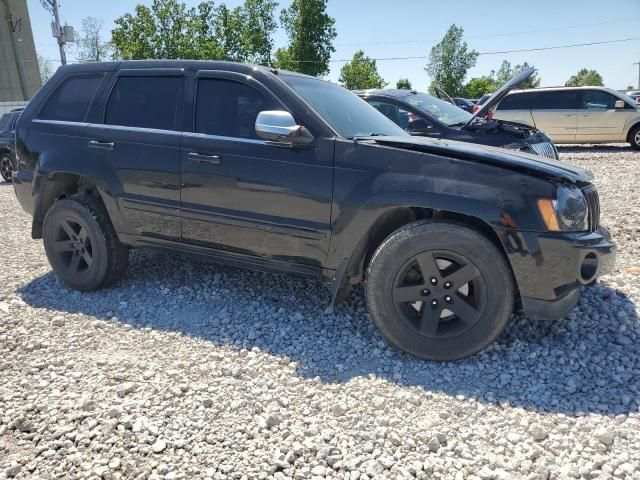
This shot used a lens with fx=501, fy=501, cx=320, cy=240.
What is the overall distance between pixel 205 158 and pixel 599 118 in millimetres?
13699

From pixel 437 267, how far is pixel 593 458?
124 cm

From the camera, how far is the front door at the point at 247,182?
3320 millimetres

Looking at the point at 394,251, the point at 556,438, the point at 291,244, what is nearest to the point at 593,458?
the point at 556,438

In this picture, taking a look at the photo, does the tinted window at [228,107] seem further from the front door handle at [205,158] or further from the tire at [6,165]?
the tire at [6,165]

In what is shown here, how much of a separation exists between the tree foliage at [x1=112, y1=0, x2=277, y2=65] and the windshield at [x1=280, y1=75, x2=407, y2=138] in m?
32.8

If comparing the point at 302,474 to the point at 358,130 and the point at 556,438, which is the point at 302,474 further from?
the point at 358,130

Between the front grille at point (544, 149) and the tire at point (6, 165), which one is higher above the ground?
the front grille at point (544, 149)

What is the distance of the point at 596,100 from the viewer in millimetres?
13969

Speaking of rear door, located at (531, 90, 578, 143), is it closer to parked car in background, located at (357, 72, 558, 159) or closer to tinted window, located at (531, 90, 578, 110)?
tinted window, located at (531, 90, 578, 110)

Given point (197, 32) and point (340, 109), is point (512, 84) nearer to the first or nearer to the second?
point (340, 109)

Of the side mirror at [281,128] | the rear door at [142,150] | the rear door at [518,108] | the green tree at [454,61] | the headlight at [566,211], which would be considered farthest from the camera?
the green tree at [454,61]

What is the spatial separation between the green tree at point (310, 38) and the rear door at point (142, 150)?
28499mm

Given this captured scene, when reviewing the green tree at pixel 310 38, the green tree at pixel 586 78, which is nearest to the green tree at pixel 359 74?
the green tree at pixel 310 38

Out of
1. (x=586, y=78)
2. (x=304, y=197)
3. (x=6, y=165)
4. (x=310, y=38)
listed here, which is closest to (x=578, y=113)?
(x=304, y=197)
